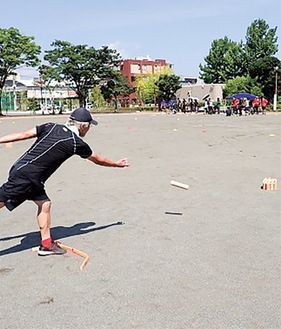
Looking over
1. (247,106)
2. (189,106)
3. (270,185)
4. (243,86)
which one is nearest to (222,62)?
(243,86)

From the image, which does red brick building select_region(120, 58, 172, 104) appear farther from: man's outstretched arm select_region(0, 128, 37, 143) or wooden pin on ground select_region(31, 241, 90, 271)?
man's outstretched arm select_region(0, 128, 37, 143)

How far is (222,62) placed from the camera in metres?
84.2

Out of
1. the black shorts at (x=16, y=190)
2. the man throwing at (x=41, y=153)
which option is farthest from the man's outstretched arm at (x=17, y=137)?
the black shorts at (x=16, y=190)

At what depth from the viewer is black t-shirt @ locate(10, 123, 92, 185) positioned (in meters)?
4.55

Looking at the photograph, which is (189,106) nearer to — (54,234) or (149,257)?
(54,234)

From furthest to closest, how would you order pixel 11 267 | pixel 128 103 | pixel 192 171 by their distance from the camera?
pixel 128 103 < pixel 192 171 < pixel 11 267

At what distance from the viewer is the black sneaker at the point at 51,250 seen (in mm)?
4738

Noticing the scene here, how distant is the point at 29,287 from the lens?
391 centimetres

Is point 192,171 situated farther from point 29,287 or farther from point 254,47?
point 254,47

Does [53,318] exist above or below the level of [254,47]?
below

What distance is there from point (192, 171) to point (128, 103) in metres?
89.5

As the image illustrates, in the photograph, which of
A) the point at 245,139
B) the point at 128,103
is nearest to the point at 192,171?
the point at 245,139

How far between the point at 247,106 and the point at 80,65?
78.1 feet

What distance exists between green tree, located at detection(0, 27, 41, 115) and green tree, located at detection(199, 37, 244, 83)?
40.5m
